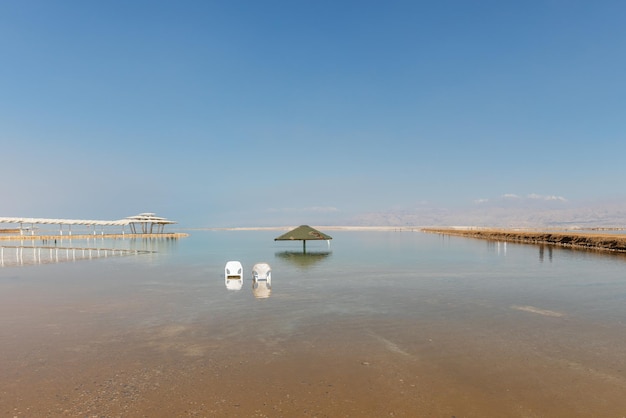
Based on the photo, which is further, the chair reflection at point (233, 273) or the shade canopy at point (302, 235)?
the shade canopy at point (302, 235)

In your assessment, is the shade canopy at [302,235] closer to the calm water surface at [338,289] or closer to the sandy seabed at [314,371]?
the calm water surface at [338,289]

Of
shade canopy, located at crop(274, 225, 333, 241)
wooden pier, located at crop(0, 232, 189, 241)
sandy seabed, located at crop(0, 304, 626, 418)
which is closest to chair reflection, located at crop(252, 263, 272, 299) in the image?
sandy seabed, located at crop(0, 304, 626, 418)

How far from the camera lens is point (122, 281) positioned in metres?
18.6

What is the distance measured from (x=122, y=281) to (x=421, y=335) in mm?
15236

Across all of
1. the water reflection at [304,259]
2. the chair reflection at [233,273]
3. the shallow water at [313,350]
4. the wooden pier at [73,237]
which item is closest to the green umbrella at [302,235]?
the water reflection at [304,259]

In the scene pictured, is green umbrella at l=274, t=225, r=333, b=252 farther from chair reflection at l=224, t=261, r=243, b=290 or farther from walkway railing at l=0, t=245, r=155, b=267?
chair reflection at l=224, t=261, r=243, b=290

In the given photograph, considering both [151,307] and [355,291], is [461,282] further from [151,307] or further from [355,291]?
[151,307]

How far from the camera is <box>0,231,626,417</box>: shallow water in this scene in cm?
580

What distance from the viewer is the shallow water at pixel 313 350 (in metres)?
5.80

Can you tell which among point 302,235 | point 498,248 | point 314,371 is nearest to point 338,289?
point 314,371

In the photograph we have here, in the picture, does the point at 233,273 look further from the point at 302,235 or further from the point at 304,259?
the point at 302,235

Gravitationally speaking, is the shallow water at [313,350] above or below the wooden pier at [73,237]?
below

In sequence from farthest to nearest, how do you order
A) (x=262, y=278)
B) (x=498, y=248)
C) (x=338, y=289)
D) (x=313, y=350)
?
(x=498, y=248) < (x=262, y=278) < (x=338, y=289) < (x=313, y=350)

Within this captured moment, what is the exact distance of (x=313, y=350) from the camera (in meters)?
8.20
